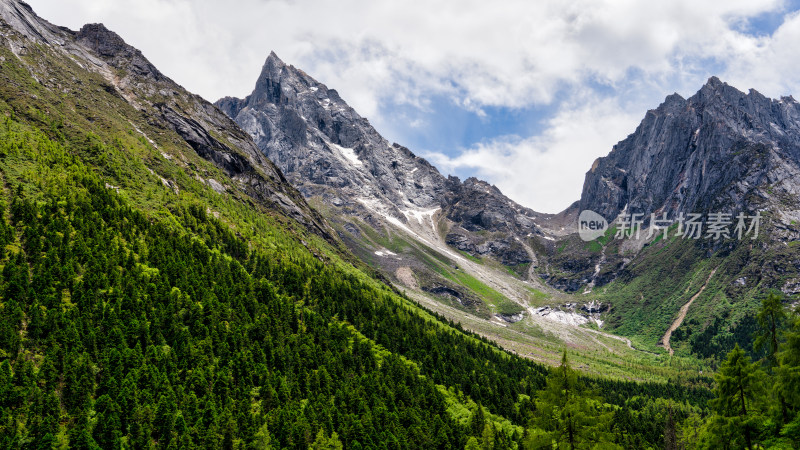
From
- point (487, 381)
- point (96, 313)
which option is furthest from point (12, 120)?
point (487, 381)

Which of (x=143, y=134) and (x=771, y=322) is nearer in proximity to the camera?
(x=771, y=322)

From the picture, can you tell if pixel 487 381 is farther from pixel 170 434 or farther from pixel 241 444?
pixel 170 434

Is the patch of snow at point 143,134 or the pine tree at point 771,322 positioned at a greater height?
the patch of snow at point 143,134

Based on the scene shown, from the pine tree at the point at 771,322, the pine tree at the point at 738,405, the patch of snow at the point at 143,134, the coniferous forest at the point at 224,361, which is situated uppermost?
the patch of snow at the point at 143,134

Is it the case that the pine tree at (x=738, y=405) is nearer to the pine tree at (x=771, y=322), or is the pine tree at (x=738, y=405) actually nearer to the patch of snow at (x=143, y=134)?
the pine tree at (x=771, y=322)

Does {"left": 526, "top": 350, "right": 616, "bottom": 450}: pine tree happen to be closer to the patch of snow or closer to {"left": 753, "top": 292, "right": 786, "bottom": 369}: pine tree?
{"left": 753, "top": 292, "right": 786, "bottom": 369}: pine tree

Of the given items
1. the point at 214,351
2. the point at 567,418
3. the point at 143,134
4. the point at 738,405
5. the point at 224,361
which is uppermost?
the point at 143,134

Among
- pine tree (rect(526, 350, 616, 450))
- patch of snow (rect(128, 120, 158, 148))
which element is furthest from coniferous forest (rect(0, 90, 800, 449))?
patch of snow (rect(128, 120, 158, 148))

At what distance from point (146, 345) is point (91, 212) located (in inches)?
1549

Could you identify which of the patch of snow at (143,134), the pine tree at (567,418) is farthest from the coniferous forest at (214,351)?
the patch of snow at (143,134)

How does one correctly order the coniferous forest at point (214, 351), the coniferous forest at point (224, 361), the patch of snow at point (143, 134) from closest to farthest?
the coniferous forest at point (224, 361) → the coniferous forest at point (214, 351) → the patch of snow at point (143, 134)

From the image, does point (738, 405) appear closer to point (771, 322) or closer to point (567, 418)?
point (771, 322)

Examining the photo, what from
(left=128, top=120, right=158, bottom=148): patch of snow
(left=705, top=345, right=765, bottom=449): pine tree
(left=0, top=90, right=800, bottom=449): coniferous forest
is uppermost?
(left=128, top=120, right=158, bottom=148): patch of snow

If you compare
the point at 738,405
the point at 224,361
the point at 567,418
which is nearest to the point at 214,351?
the point at 224,361
